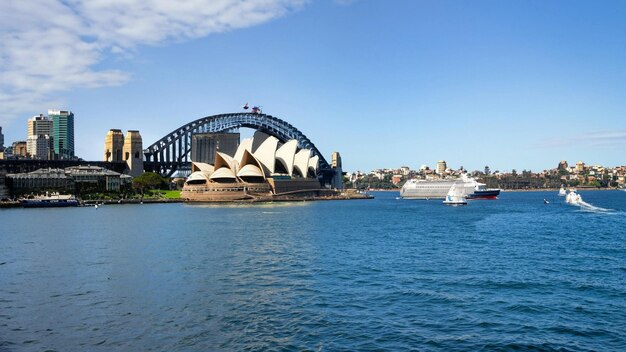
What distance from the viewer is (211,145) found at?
148 meters

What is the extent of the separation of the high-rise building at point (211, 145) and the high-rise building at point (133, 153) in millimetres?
13458

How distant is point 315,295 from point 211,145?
131 m

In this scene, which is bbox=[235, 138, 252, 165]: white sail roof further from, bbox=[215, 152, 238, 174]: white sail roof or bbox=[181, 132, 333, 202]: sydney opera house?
bbox=[215, 152, 238, 174]: white sail roof

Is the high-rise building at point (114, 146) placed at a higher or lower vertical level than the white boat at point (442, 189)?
higher

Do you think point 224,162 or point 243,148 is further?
point 243,148

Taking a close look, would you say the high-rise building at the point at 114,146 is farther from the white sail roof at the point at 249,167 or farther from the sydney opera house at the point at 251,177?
the white sail roof at the point at 249,167

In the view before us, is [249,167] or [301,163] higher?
[301,163]

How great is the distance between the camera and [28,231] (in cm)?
4772

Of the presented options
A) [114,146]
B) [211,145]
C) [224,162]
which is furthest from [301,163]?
[114,146]

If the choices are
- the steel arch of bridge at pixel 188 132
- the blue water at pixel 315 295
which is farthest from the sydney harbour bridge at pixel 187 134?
the blue water at pixel 315 295

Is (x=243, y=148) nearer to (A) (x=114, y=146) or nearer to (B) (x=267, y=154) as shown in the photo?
(B) (x=267, y=154)

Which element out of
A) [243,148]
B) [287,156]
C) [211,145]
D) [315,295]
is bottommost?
[315,295]

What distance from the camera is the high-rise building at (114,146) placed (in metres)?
143

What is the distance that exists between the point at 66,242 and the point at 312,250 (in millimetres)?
17910
